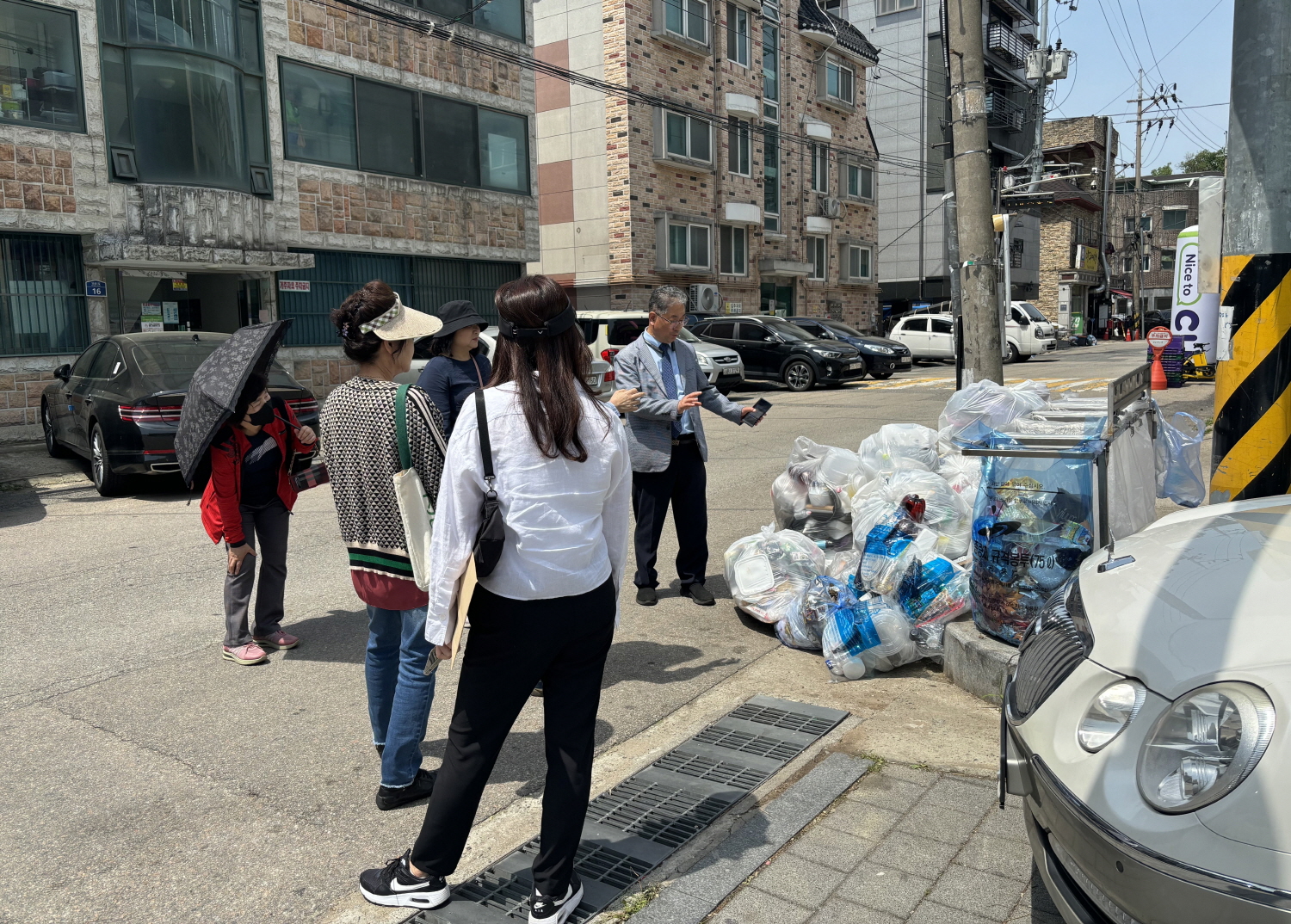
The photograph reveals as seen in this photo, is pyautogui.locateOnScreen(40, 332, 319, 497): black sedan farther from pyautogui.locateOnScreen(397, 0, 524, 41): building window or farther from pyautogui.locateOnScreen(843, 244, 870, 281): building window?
pyautogui.locateOnScreen(843, 244, 870, 281): building window

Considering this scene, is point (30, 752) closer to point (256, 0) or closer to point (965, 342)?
point (965, 342)

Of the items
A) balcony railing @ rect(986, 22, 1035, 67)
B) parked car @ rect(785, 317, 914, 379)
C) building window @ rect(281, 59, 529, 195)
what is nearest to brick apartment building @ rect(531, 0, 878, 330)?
parked car @ rect(785, 317, 914, 379)

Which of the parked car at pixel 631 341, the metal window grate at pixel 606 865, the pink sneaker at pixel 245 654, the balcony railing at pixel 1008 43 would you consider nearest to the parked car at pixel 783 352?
the parked car at pixel 631 341

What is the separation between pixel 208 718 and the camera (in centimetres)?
436

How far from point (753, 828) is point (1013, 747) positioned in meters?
1.08

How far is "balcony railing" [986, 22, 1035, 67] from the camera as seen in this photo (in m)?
45.1

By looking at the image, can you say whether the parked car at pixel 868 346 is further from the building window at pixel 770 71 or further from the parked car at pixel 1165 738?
the parked car at pixel 1165 738

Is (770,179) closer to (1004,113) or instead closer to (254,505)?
(1004,113)

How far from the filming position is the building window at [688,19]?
26953 mm

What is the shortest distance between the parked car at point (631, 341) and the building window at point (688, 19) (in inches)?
429

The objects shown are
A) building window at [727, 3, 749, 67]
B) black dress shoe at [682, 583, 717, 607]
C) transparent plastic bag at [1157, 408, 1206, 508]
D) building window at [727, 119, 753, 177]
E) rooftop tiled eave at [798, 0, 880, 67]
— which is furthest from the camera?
rooftop tiled eave at [798, 0, 880, 67]

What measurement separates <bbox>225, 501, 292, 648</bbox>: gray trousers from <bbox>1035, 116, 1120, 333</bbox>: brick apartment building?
4824cm

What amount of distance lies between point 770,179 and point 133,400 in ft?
83.4

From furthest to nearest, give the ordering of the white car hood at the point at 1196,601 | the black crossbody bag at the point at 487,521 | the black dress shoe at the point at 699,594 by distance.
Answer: the black dress shoe at the point at 699,594
the black crossbody bag at the point at 487,521
the white car hood at the point at 1196,601
